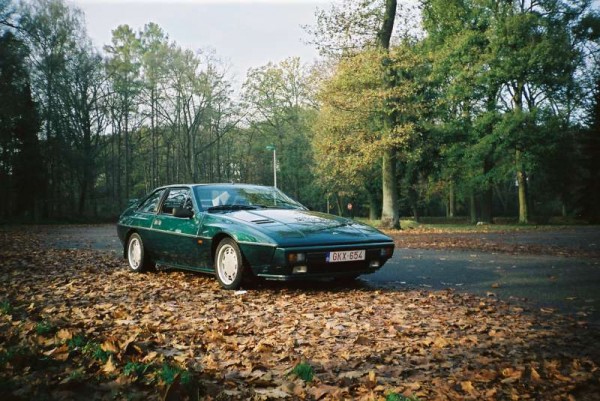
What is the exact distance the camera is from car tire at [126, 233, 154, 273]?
26.3 feet

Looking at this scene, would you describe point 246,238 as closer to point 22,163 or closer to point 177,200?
point 177,200

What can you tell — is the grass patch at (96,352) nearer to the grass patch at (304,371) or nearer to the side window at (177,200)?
the grass patch at (304,371)

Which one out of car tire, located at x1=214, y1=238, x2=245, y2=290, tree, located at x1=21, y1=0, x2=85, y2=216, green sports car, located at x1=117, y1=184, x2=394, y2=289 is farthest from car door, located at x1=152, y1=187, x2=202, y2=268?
tree, located at x1=21, y1=0, x2=85, y2=216

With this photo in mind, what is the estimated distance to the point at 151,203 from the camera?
8281 millimetres

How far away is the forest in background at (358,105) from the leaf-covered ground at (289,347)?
53.5ft

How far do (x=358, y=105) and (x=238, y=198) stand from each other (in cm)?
1496

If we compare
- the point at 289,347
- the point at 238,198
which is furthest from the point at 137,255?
the point at 289,347

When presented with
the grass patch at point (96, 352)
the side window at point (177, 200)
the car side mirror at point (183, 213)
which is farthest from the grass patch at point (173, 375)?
the side window at point (177, 200)

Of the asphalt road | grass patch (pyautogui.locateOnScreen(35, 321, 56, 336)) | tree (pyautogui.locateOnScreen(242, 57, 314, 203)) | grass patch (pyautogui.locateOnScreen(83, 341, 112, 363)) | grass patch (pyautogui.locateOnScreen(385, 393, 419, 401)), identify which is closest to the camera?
grass patch (pyautogui.locateOnScreen(385, 393, 419, 401))

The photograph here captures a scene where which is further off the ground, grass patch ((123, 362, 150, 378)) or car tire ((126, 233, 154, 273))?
car tire ((126, 233, 154, 273))

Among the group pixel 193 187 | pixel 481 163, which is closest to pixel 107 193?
pixel 481 163

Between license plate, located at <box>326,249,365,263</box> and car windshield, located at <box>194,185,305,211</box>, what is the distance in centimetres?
176

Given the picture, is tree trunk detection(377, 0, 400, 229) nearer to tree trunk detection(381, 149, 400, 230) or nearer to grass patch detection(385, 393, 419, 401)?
tree trunk detection(381, 149, 400, 230)

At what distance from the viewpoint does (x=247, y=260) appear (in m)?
6.08
